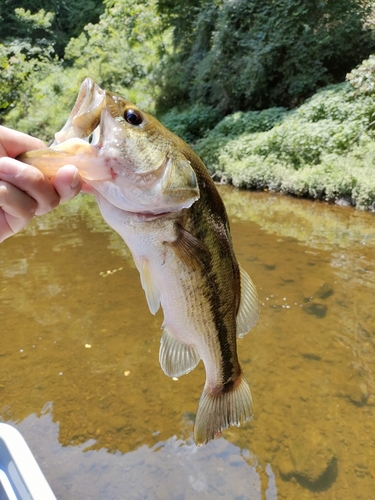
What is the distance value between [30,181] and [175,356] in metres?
0.90

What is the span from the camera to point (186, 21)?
1808 cm

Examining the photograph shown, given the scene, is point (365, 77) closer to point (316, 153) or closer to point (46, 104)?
point (316, 153)

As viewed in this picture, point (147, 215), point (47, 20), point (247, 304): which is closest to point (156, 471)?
point (247, 304)

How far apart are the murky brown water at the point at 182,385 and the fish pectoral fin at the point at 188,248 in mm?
2138

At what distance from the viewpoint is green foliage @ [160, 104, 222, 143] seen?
1538 cm

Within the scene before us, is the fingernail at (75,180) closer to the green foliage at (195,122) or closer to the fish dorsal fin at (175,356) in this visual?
the fish dorsal fin at (175,356)

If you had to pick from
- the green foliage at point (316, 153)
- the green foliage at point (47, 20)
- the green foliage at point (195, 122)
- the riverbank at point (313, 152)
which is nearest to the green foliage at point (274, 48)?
the green foliage at point (195, 122)

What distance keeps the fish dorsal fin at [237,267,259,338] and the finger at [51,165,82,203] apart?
2.63 ft

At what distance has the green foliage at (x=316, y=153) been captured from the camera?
8.66m

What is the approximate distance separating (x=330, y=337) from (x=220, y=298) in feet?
10.3

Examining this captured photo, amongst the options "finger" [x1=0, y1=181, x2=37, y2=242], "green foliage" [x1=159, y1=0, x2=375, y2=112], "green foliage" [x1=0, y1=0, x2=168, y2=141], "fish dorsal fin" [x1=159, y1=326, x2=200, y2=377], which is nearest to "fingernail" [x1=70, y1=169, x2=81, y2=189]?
"finger" [x1=0, y1=181, x2=37, y2=242]

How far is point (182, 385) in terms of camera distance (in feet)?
12.5

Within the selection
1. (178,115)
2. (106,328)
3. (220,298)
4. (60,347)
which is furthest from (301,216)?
(178,115)

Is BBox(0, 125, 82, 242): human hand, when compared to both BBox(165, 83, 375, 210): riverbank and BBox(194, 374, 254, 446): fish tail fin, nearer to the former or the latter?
BBox(194, 374, 254, 446): fish tail fin
